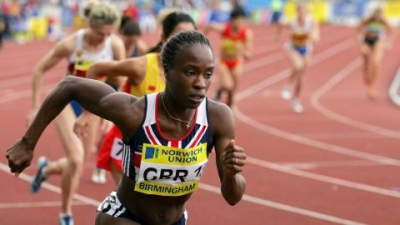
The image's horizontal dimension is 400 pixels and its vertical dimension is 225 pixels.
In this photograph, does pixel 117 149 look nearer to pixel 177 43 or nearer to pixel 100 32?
pixel 100 32

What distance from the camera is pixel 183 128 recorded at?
4.15m

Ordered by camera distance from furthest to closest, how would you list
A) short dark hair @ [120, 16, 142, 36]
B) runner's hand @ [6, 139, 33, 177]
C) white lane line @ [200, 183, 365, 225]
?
short dark hair @ [120, 16, 142, 36] → white lane line @ [200, 183, 365, 225] → runner's hand @ [6, 139, 33, 177]

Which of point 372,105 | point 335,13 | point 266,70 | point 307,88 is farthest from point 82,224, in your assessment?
point 335,13

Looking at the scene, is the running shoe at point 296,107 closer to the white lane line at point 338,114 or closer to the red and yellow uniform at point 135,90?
the white lane line at point 338,114

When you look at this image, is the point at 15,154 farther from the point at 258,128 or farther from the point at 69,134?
the point at 258,128

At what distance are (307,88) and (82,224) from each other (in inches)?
531

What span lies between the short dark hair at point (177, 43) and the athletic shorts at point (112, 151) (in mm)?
2375

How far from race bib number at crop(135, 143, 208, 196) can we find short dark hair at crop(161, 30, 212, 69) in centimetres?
38

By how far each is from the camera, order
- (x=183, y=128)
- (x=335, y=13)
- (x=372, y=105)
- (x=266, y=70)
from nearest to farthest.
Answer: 1. (x=183, y=128)
2. (x=372, y=105)
3. (x=266, y=70)
4. (x=335, y=13)

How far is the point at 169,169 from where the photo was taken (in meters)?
4.14

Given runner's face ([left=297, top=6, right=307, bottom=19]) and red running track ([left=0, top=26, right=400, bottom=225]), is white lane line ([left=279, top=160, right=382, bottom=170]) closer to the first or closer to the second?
red running track ([left=0, top=26, right=400, bottom=225])

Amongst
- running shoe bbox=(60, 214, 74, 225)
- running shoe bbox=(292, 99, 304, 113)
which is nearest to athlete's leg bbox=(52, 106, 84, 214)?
A: running shoe bbox=(60, 214, 74, 225)

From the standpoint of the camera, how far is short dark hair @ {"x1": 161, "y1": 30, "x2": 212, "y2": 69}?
406cm

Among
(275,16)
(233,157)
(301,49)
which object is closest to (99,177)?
(233,157)
